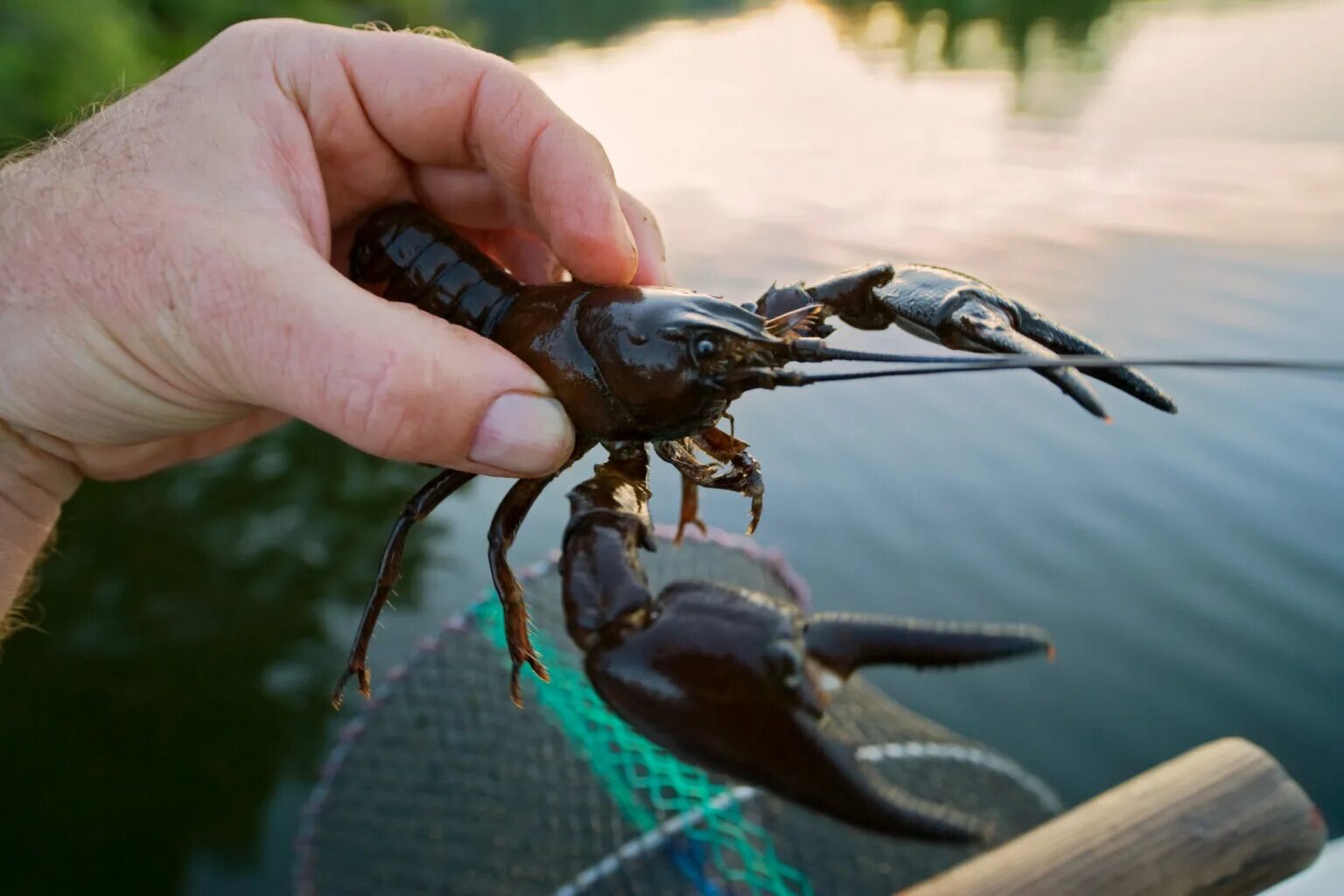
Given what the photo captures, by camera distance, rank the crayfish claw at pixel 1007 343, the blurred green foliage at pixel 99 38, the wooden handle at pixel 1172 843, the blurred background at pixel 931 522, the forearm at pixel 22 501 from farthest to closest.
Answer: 1. the blurred green foliage at pixel 99 38
2. the blurred background at pixel 931 522
3. the forearm at pixel 22 501
4. the wooden handle at pixel 1172 843
5. the crayfish claw at pixel 1007 343

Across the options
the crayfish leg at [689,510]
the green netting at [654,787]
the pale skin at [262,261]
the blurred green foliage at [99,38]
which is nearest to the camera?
Result: the pale skin at [262,261]

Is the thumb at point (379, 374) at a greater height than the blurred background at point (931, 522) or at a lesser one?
greater

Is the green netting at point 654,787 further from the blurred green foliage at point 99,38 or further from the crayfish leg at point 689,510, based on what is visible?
the blurred green foliage at point 99,38

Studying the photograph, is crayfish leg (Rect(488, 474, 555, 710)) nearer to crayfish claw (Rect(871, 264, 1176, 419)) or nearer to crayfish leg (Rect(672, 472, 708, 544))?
crayfish leg (Rect(672, 472, 708, 544))

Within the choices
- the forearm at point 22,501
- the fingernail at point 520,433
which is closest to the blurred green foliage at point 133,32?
the forearm at point 22,501

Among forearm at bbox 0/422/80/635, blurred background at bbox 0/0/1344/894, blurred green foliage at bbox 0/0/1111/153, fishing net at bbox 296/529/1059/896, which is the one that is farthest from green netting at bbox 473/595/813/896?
blurred green foliage at bbox 0/0/1111/153

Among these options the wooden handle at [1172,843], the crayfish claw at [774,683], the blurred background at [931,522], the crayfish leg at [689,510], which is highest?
the crayfish claw at [774,683]

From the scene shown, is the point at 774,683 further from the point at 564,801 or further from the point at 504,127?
the point at 504,127

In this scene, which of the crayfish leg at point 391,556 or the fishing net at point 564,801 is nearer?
the crayfish leg at point 391,556
